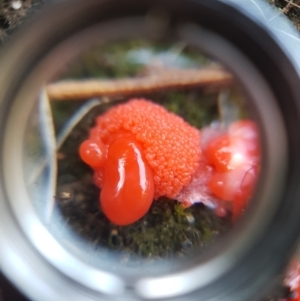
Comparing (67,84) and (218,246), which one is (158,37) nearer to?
(67,84)

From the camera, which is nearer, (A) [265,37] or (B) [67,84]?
(A) [265,37]

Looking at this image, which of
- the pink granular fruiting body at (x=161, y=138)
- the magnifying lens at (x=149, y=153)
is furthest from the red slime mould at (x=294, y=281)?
the pink granular fruiting body at (x=161, y=138)

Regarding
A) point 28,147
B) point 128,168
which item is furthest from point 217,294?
point 28,147

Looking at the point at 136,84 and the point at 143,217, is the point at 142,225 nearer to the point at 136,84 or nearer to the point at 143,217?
the point at 143,217

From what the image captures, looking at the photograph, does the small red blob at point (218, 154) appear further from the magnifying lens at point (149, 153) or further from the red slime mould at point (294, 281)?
the red slime mould at point (294, 281)

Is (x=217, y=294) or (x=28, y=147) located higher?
(x=28, y=147)

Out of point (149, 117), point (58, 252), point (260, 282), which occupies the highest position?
point (149, 117)

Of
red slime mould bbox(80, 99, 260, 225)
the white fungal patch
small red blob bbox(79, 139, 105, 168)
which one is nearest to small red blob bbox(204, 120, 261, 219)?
red slime mould bbox(80, 99, 260, 225)

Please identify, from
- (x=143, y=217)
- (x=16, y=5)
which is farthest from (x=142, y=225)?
(x=16, y=5)
